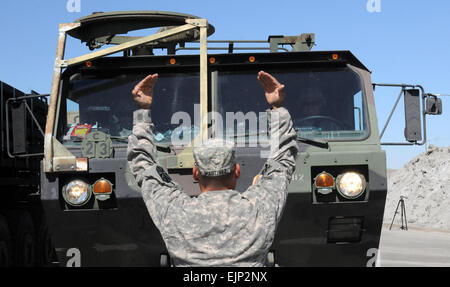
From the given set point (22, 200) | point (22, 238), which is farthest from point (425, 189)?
point (22, 238)

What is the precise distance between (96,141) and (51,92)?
657mm

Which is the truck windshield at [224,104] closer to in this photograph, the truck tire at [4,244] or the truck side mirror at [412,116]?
the truck side mirror at [412,116]

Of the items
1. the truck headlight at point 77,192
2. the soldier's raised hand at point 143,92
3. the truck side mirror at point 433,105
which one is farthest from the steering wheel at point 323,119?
the soldier's raised hand at point 143,92

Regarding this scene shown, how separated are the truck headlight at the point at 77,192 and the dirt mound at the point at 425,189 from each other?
2822 centimetres

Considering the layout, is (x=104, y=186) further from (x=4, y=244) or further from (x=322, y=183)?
(x=4, y=244)

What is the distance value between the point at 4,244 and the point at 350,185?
4417mm

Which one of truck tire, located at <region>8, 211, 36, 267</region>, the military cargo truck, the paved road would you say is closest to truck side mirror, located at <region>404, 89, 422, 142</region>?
the military cargo truck

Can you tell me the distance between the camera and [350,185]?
223 inches

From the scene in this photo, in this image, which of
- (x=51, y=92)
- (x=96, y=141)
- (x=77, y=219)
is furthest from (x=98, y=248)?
(x=51, y=92)

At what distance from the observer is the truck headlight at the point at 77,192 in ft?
18.8

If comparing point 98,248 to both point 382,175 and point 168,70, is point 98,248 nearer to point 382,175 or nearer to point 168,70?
point 168,70

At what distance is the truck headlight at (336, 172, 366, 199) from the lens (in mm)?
5652

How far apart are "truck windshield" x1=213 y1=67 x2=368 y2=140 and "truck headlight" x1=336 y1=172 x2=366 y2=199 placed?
44 cm

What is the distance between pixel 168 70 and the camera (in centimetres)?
619
